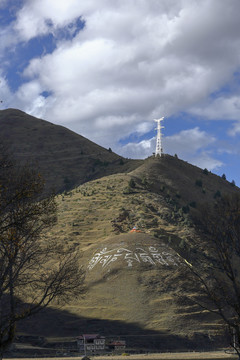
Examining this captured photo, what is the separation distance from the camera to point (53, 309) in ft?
229

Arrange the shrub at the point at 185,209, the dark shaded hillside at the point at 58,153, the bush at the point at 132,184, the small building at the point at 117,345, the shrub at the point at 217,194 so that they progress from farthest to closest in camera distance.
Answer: the dark shaded hillside at the point at 58,153 → the shrub at the point at 217,194 → the bush at the point at 132,184 → the shrub at the point at 185,209 → the small building at the point at 117,345

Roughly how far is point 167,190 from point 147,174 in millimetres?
8497

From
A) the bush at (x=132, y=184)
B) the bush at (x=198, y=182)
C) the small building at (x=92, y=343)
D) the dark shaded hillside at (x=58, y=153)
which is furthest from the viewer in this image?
the dark shaded hillside at (x=58, y=153)

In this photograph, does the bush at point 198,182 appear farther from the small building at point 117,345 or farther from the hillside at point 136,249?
the small building at point 117,345

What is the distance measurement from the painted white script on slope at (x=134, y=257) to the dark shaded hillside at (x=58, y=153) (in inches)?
1764

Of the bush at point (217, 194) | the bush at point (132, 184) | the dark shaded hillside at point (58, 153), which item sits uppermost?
the dark shaded hillside at point (58, 153)

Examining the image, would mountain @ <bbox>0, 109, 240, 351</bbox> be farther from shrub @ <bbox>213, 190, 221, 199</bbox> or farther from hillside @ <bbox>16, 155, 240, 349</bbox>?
shrub @ <bbox>213, 190, 221, 199</bbox>

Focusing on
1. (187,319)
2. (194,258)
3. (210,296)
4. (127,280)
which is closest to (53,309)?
(127,280)

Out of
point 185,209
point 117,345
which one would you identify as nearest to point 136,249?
point 117,345

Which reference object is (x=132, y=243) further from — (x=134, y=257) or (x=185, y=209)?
(x=185, y=209)

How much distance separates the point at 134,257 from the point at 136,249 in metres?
2.39

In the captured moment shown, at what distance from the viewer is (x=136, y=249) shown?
257ft

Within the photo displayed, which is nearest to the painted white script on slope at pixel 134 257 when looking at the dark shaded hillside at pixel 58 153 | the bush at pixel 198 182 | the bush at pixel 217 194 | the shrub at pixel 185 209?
the shrub at pixel 185 209

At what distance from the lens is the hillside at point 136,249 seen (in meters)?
62.6
